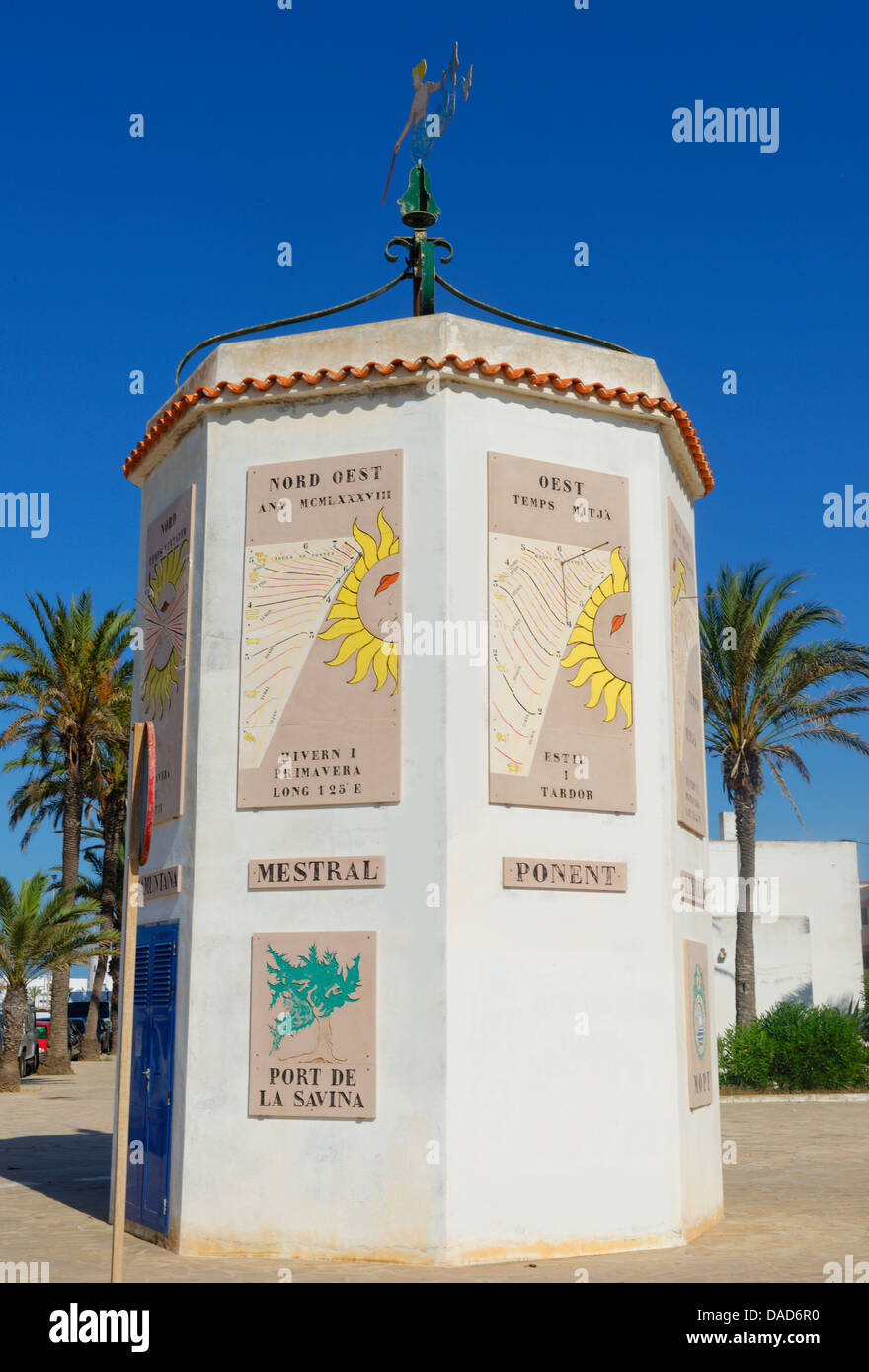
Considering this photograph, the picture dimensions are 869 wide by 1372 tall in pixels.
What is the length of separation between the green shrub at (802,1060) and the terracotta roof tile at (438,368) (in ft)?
55.8

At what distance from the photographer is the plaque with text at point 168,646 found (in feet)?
35.5

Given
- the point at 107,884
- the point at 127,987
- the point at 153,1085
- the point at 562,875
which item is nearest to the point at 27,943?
the point at 107,884

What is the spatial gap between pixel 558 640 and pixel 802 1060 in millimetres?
17893

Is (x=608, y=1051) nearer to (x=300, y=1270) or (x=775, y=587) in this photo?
(x=300, y=1270)

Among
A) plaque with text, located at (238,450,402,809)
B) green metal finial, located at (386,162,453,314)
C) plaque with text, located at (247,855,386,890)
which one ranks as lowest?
plaque with text, located at (247,855,386,890)

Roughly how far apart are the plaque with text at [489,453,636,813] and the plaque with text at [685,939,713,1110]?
164 centimetres

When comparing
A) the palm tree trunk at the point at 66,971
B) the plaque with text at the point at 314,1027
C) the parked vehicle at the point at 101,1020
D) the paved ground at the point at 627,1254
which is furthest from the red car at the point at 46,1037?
the plaque with text at the point at 314,1027

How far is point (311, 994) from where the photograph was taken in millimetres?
9648

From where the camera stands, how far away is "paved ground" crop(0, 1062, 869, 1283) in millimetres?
8734

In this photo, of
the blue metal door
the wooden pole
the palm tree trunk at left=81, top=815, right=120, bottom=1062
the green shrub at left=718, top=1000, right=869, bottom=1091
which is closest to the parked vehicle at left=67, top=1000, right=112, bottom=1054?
the palm tree trunk at left=81, top=815, right=120, bottom=1062

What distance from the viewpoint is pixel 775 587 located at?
27609 mm

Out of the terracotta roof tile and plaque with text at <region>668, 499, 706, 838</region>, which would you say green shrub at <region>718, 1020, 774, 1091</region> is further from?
the terracotta roof tile

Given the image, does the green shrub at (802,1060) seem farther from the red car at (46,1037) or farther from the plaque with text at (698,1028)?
the red car at (46,1037)

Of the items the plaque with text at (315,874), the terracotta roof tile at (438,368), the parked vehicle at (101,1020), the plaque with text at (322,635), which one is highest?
the terracotta roof tile at (438,368)
